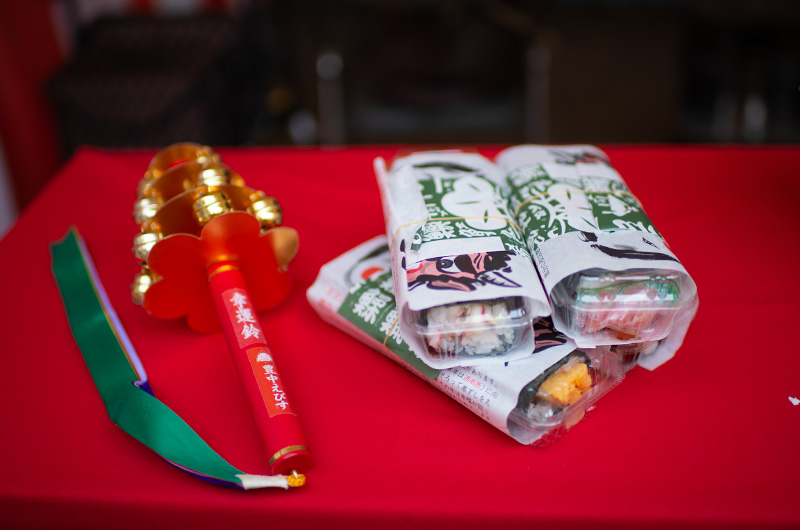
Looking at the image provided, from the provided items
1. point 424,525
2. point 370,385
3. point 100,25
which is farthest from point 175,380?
point 100,25

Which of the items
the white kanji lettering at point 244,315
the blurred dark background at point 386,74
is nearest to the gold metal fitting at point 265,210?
Answer: the white kanji lettering at point 244,315

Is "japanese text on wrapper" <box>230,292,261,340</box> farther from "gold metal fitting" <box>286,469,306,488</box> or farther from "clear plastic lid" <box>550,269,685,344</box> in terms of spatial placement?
"clear plastic lid" <box>550,269,685,344</box>

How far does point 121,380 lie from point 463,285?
38 cm

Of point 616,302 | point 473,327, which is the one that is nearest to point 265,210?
point 473,327

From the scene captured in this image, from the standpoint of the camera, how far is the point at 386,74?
211cm

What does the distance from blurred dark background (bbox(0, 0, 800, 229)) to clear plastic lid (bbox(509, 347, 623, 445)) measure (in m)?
1.32

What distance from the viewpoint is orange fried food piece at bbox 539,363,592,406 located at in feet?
1.95

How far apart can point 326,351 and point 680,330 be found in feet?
1.23

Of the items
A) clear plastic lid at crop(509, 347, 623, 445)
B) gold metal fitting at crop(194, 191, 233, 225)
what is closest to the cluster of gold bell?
gold metal fitting at crop(194, 191, 233, 225)

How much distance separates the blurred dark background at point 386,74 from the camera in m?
1.93

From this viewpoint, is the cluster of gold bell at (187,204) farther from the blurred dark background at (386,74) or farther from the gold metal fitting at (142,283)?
the blurred dark background at (386,74)

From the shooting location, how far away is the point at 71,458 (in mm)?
628

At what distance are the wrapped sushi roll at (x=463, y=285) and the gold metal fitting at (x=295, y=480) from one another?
16cm

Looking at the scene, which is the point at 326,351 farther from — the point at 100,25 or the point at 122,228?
the point at 100,25
